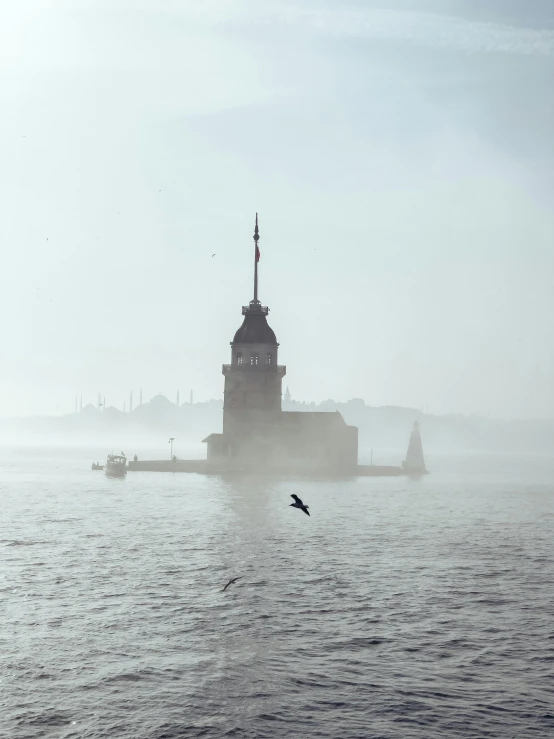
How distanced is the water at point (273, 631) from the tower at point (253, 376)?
150ft

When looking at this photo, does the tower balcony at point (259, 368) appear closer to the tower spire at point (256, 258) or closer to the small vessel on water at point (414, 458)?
the tower spire at point (256, 258)

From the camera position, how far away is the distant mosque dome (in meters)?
113

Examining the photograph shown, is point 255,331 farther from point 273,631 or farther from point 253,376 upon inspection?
point 273,631

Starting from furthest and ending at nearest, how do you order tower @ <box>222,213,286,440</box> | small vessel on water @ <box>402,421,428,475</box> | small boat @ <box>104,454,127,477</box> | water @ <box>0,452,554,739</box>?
small vessel on water @ <box>402,421,428,475</box>, small boat @ <box>104,454,127,477</box>, tower @ <box>222,213,286,440</box>, water @ <box>0,452,554,739</box>

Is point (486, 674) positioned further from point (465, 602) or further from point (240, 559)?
point (240, 559)

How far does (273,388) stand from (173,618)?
80.4 metres

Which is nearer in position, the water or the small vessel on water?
the water

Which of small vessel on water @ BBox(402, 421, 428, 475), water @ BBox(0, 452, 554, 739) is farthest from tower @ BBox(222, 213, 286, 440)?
water @ BBox(0, 452, 554, 739)

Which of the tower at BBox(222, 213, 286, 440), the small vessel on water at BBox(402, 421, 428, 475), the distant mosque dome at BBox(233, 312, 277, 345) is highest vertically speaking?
the distant mosque dome at BBox(233, 312, 277, 345)

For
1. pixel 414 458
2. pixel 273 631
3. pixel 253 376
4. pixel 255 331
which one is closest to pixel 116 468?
pixel 253 376

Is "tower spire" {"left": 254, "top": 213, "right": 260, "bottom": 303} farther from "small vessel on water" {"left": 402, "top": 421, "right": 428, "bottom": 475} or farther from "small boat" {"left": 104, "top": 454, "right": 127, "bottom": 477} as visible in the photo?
"small vessel on water" {"left": 402, "top": 421, "right": 428, "bottom": 475}

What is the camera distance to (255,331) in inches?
4469

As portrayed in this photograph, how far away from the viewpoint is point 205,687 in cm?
2653

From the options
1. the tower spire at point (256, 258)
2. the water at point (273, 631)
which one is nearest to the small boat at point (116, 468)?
the tower spire at point (256, 258)
